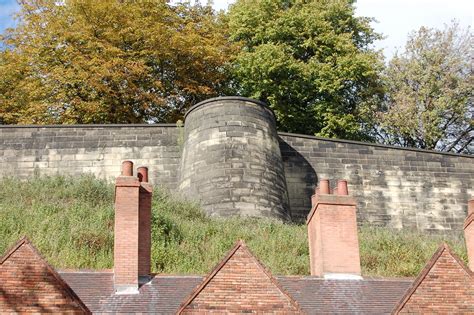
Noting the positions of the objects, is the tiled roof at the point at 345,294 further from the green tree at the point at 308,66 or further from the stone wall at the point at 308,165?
the green tree at the point at 308,66

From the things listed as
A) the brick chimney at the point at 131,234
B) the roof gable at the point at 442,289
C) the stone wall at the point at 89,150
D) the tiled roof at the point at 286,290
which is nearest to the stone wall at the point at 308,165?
the stone wall at the point at 89,150

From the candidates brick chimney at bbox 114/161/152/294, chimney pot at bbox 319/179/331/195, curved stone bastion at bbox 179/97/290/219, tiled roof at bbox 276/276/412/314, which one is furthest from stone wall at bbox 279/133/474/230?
tiled roof at bbox 276/276/412/314

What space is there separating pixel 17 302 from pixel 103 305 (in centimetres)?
193

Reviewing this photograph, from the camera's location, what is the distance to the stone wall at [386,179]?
3294cm

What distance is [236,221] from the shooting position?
27.5 meters

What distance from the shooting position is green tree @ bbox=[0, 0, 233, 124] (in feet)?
123

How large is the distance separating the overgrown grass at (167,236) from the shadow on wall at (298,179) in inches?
134

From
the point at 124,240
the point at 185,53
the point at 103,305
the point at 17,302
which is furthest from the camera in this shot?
the point at 185,53

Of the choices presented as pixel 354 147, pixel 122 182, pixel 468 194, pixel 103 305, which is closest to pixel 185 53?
pixel 354 147

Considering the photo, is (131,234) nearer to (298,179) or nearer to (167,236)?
(167,236)

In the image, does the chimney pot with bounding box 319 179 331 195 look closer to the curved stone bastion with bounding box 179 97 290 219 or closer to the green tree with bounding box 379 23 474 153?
the curved stone bastion with bounding box 179 97 290 219

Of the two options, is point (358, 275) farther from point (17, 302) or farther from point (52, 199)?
point (52, 199)

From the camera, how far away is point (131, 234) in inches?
705

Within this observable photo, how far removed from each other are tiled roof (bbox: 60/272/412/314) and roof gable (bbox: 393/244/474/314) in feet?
3.17
